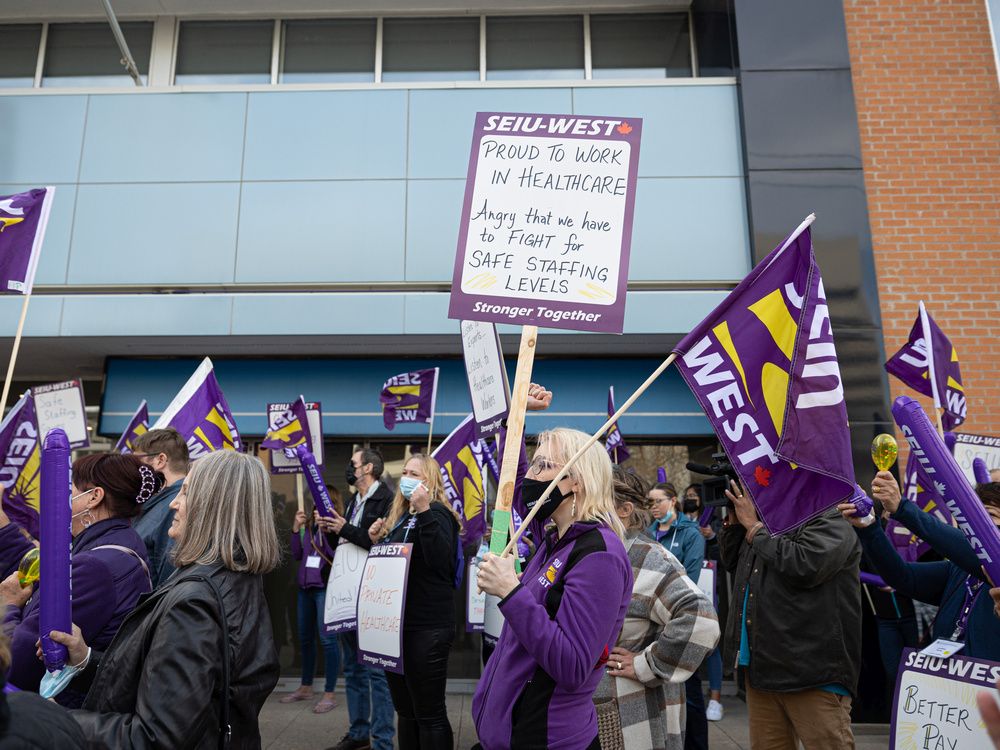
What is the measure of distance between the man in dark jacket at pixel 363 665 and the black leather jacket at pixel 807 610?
2685mm

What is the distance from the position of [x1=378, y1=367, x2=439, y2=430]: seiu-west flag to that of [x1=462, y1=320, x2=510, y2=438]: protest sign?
3.65 metres

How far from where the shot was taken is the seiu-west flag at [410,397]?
837cm

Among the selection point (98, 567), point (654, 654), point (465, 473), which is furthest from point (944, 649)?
point (465, 473)

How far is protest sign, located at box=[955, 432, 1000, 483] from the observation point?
5453 millimetres

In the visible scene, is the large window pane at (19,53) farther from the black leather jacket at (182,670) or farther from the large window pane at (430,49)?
the black leather jacket at (182,670)

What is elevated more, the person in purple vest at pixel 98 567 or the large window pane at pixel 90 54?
the large window pane at pixel 90 54

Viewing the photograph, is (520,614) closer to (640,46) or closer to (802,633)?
(802,633)

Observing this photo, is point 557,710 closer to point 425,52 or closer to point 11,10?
point 425,52

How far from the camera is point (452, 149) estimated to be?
953 centimetres

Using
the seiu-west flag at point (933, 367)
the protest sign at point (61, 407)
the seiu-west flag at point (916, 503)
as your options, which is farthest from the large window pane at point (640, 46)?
the protest sign at point (61, 407)

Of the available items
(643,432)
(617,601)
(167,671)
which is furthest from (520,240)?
(643,432)

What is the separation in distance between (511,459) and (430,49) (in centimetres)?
941

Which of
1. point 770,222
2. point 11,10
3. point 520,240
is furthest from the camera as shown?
point 11,10

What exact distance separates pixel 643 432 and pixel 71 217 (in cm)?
768
